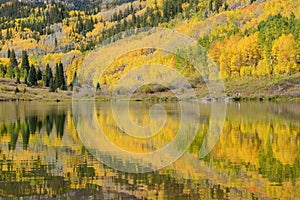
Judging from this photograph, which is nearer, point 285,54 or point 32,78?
point 285,54

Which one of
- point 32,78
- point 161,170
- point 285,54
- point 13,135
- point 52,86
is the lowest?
point 161,170

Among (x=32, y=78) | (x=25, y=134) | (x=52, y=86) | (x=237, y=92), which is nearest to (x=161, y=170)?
(x=25, y=134)

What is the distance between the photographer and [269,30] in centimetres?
13762

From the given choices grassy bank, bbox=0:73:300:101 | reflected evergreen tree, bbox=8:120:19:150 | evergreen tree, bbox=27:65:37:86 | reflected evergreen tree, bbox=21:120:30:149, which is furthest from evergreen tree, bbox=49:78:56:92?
reflected evergreen tree, bbox=21:120:30:149

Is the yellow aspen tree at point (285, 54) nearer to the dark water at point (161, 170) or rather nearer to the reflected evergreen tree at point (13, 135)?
the dark water at point (161, 170)

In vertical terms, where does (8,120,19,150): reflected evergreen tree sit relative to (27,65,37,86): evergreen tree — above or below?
below

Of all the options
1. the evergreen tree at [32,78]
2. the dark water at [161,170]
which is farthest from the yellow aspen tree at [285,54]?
the evergreen tree at [32,78]

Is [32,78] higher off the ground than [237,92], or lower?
higher

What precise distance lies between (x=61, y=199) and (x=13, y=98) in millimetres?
140524

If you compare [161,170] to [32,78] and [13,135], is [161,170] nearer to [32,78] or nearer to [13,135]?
[13,135]

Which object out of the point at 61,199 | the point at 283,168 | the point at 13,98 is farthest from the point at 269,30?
the point at 61,199

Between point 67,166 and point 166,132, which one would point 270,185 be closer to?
point 67,166

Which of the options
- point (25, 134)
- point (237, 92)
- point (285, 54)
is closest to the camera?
point (25, 134)

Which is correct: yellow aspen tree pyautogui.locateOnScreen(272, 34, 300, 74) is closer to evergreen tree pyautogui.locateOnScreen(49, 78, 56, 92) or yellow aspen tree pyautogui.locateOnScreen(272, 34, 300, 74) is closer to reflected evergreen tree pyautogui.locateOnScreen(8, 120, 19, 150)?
reflected evergreen tree pyautogui.locateOnScreen(8, 120, 19, 150)
